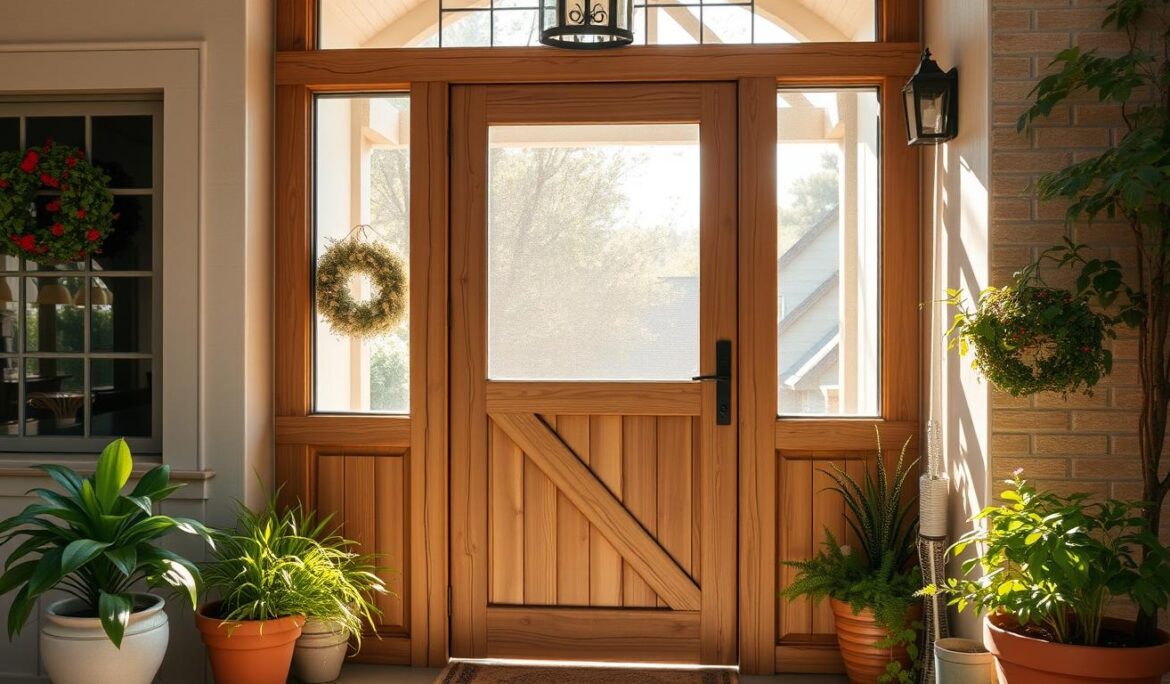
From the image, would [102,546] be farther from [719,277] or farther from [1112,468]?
[1112,468]

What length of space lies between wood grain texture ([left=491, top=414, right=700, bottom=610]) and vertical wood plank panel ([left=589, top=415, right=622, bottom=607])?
0.12ft

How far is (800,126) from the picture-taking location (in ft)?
13.3

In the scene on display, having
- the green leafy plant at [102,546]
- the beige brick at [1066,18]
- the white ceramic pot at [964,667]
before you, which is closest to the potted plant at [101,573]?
the green leafy plant at [102,546]

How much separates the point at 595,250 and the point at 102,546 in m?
1.95

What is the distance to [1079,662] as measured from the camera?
2.68 meters

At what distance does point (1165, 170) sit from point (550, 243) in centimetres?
214

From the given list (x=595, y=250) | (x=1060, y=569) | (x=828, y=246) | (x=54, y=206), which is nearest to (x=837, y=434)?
(x=828, y=246)

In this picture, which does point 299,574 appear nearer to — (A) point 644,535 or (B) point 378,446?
(B) point 378,446

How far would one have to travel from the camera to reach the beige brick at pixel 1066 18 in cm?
321

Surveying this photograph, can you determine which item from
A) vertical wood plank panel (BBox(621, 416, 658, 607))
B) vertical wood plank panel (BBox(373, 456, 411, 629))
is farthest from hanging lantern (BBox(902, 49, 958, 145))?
vertical wood plank panel (BBox(373, 456, 411, 629))

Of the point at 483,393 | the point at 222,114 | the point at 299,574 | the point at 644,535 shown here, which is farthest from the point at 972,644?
the point at 222,114

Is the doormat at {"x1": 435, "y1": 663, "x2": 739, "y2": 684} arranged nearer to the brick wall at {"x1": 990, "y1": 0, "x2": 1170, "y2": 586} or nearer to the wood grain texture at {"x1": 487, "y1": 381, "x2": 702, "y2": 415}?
the wood grain texture at {"x1": 487, "y1": 381, "x2": 702, "y2": 415}

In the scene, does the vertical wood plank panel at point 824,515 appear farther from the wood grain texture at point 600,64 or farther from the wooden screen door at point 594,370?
the wood grain texture at point 600,64

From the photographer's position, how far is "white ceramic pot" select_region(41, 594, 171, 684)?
3170 millimetres
